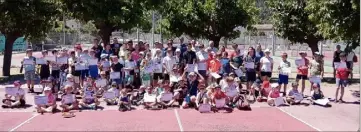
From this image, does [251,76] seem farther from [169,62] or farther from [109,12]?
[109,12]

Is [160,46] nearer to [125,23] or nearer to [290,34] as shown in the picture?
[125,23]

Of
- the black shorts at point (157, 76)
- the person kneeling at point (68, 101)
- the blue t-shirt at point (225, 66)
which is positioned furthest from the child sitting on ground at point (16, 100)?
the blue t-shirt at point (225, 66)

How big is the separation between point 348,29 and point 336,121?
5408 mm

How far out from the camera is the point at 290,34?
912 inches

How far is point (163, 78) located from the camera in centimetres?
1606

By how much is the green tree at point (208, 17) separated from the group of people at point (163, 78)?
658 centimetres

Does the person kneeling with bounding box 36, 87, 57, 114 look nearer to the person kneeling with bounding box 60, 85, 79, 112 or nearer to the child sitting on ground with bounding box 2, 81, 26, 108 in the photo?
the person kneeling with bounding box 60, 85, 79, 112

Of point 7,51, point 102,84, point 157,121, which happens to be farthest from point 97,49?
point 7,51

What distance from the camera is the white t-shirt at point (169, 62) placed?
51.5 ft

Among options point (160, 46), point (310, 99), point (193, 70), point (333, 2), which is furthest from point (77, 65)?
point (333, 2)

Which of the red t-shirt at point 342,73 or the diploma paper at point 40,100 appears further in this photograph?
the red t-shirt at point 342,73

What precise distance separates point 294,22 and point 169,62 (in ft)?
31.5

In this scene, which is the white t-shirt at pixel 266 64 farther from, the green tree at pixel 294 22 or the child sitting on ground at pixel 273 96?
the green tree at pixel 294 22

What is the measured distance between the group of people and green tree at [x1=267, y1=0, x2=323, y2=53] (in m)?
6.48
